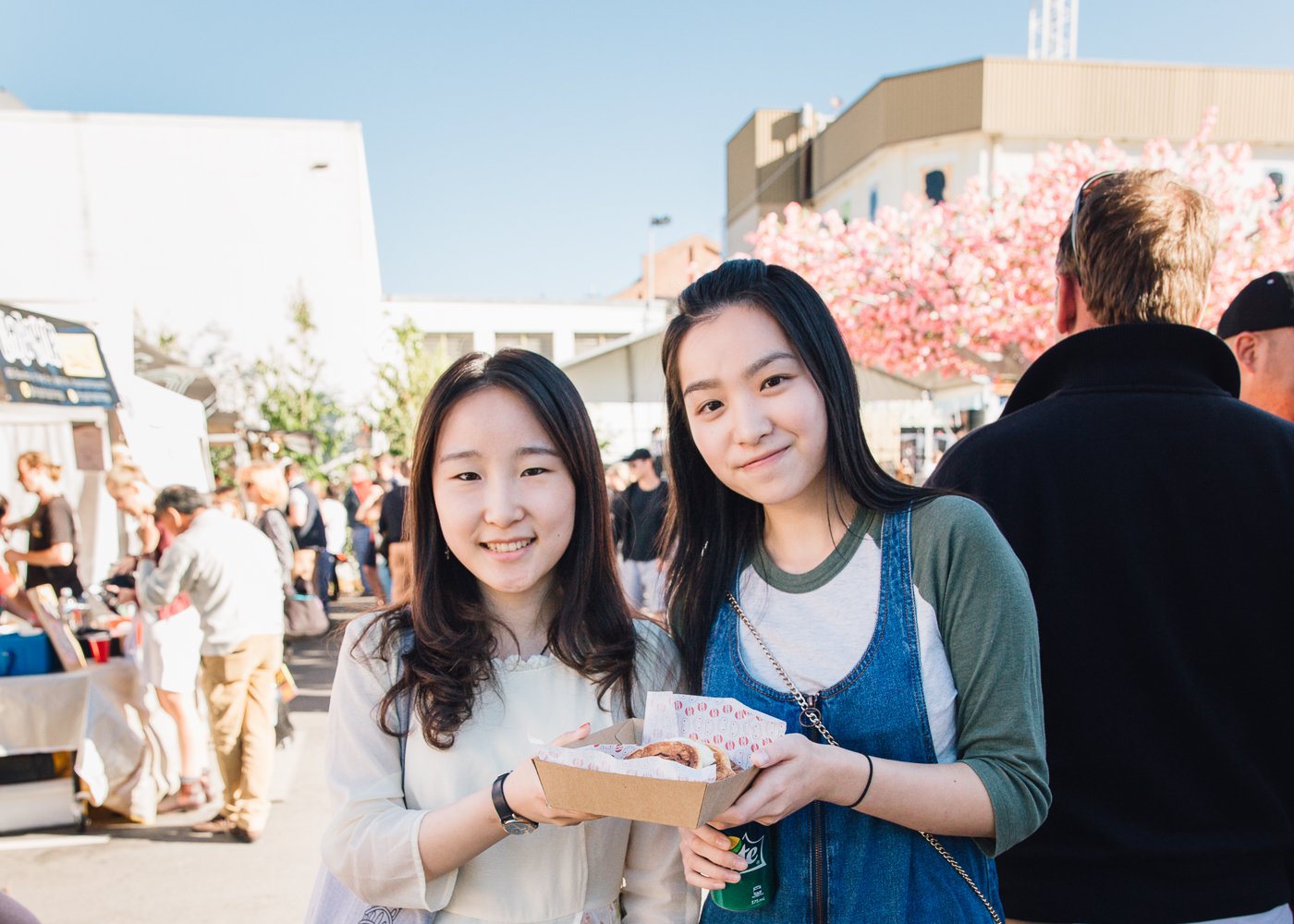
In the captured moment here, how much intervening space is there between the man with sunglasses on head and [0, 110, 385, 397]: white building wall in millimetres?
22384

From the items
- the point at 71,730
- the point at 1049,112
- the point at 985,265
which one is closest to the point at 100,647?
the point at 71,730

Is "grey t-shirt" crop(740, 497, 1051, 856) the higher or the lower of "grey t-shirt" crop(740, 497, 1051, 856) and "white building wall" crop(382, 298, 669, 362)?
the lower

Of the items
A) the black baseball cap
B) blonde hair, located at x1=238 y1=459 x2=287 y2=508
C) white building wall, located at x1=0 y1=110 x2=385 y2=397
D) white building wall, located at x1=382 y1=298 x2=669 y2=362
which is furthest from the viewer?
white building wall, located at x1=382 y1=298 x2=669 y2=362

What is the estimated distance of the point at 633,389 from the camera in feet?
36.2

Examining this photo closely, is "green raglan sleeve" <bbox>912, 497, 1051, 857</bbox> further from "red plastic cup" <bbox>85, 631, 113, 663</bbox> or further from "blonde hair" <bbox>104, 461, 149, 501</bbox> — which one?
"blonde hair" <bbox>104, 461, 149, 501</bbox>

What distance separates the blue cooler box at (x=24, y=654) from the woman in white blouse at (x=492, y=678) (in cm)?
469

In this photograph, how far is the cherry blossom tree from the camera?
30.0 feet

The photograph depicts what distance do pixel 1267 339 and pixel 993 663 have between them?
1.75 metres

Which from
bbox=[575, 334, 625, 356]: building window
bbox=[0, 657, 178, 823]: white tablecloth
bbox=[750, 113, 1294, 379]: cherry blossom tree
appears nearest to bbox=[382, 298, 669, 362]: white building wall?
bbox=[575, 334, 625, 356]: building window

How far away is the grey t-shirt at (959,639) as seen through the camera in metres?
1.35

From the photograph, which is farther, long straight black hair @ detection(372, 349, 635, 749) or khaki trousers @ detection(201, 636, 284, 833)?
khaki trousers @ detection(201, 636, 284, 833)

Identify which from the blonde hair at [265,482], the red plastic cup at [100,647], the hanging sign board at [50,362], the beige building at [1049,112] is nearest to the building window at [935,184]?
the beige building at [1049,112]

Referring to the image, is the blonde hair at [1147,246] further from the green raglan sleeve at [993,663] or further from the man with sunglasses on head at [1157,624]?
the green raglan sleeve at [993,663]

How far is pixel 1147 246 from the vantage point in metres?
1.78
